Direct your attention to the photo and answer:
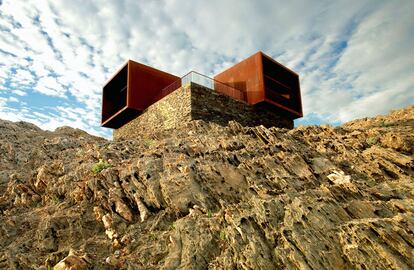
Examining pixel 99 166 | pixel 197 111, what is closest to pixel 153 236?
pixel 99 166

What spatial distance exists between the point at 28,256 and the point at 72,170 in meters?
6.52

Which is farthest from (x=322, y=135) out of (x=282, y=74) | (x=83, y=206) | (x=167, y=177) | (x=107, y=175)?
(x=282, y=74)

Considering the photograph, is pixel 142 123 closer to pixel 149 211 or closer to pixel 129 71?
pixel 129 71

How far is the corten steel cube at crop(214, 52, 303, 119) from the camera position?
2831 centimetres

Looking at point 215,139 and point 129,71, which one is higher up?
point 129,71

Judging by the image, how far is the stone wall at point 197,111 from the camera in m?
25.3

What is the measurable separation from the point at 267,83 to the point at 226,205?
23156 mm

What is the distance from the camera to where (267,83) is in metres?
31.3

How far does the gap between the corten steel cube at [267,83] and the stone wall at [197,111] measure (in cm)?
123

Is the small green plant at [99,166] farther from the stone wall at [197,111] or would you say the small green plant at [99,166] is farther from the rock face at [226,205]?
the stone wall at [197,111]

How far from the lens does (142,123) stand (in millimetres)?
29797

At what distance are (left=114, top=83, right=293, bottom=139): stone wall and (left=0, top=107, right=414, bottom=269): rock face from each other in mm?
7893

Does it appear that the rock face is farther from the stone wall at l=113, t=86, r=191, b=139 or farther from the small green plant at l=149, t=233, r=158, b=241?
the stone wall at l=113, t=86, r=191, b=139

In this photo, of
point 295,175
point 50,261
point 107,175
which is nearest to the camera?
point 50,261
